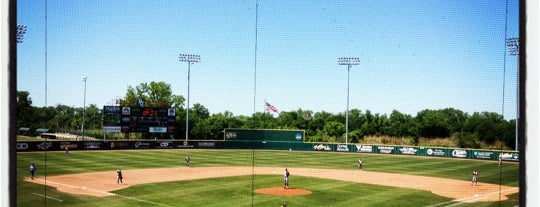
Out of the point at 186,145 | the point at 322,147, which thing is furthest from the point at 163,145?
the point at 322,147

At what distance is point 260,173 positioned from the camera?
1617 cm

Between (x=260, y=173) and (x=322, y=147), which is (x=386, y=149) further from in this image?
(x=260, y=173)

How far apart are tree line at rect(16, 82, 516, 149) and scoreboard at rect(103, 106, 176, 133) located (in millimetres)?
2852

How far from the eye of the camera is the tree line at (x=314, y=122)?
67.8 ft

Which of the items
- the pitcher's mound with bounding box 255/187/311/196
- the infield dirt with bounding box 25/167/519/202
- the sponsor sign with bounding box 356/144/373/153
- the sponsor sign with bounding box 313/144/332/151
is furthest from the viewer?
the sponsor sign with bounding box 313/144/332/151

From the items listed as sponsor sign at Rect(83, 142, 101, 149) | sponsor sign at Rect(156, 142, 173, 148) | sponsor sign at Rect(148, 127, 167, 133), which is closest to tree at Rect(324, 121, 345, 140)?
sponsor sign at Rect(156, 142, 173, 148)

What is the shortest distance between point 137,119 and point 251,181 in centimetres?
887

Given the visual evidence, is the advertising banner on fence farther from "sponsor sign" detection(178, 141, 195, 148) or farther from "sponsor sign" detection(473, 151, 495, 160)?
"sponsor sign" detection(178, 141, 195, 148)

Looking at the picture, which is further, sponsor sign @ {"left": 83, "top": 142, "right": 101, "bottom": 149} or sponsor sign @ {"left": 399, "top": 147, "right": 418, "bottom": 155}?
sponsor sign @ {"left": 399, "top": 147, "right": 418, "bottom": 155}

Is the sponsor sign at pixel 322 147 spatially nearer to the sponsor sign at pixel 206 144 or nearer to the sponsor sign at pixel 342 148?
the sponsor sign at pixel 342 148

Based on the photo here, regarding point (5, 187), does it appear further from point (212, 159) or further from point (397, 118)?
point (397, 118)

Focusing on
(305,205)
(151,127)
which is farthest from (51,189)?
(151,127)

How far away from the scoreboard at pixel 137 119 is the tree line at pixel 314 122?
2852 mm

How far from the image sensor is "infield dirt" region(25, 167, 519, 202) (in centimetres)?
1175
